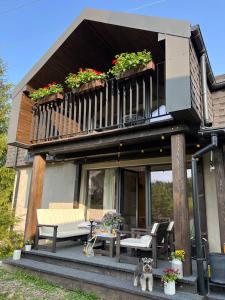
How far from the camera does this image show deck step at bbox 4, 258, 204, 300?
3.44m

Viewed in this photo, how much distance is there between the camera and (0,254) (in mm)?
6504

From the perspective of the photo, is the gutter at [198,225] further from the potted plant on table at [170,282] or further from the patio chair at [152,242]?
the patio chair at [152,242]

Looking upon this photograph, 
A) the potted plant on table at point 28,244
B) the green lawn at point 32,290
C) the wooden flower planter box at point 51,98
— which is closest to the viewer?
the green lawn at point 32,290

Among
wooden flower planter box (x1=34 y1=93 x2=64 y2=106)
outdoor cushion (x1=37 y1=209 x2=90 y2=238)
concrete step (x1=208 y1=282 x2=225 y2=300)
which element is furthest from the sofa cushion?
wooden flower planter box (x1=34 y1=93 x2=64 y2=106)

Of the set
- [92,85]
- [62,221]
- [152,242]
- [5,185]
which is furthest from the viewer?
[5,185]

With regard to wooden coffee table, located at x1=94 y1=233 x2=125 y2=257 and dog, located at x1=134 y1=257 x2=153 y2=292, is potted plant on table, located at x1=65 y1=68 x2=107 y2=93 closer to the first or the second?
wooden coffee table, located at x1=94 y1=233 x2=125 y2=257

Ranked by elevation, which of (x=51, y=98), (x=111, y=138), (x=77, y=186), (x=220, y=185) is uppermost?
(x=51, y=98)

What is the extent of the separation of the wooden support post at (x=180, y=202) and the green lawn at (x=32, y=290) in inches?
61.1

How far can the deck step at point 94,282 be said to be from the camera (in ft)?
11.3

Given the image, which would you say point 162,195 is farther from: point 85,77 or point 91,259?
point 85,77

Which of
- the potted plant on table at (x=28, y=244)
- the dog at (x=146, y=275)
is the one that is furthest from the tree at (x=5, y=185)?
the dog at (x=146, y=275)

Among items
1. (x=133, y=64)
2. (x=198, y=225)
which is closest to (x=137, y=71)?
(x=133, y=64)

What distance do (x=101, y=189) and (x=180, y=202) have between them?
3630 mm

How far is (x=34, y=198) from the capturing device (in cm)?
571
